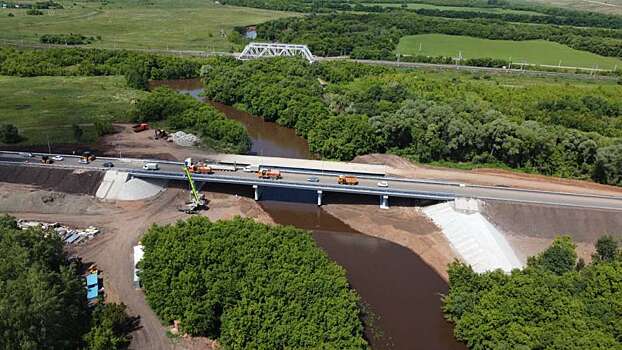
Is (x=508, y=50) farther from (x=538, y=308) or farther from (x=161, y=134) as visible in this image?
(x=538, y=308)

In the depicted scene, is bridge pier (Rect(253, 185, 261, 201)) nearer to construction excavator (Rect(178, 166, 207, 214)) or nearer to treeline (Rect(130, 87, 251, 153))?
construction excavator (Rect(178, 166, 207, 214))

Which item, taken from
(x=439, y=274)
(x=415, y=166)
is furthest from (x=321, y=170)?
(x=439, y=274)

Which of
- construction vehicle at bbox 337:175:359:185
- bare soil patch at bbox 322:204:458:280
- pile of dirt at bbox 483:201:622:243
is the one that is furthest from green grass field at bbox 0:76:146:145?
pile of dirt at bbox 483:201:622:243

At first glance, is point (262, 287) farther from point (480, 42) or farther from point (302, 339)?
point (480, 42)

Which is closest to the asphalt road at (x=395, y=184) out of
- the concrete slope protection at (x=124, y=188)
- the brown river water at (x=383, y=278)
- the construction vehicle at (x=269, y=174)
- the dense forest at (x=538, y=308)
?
the construction vehicle at (x=269, y=174)

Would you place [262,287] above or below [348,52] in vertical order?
below

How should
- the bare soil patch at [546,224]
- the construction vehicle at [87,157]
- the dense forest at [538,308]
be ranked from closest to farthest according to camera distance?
the dense forest at [538,308] < the bare soil patch at [546,224] < the construction vehicle at [87,157]

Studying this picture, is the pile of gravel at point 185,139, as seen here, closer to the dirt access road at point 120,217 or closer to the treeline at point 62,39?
the dirt access road at point 120,217
